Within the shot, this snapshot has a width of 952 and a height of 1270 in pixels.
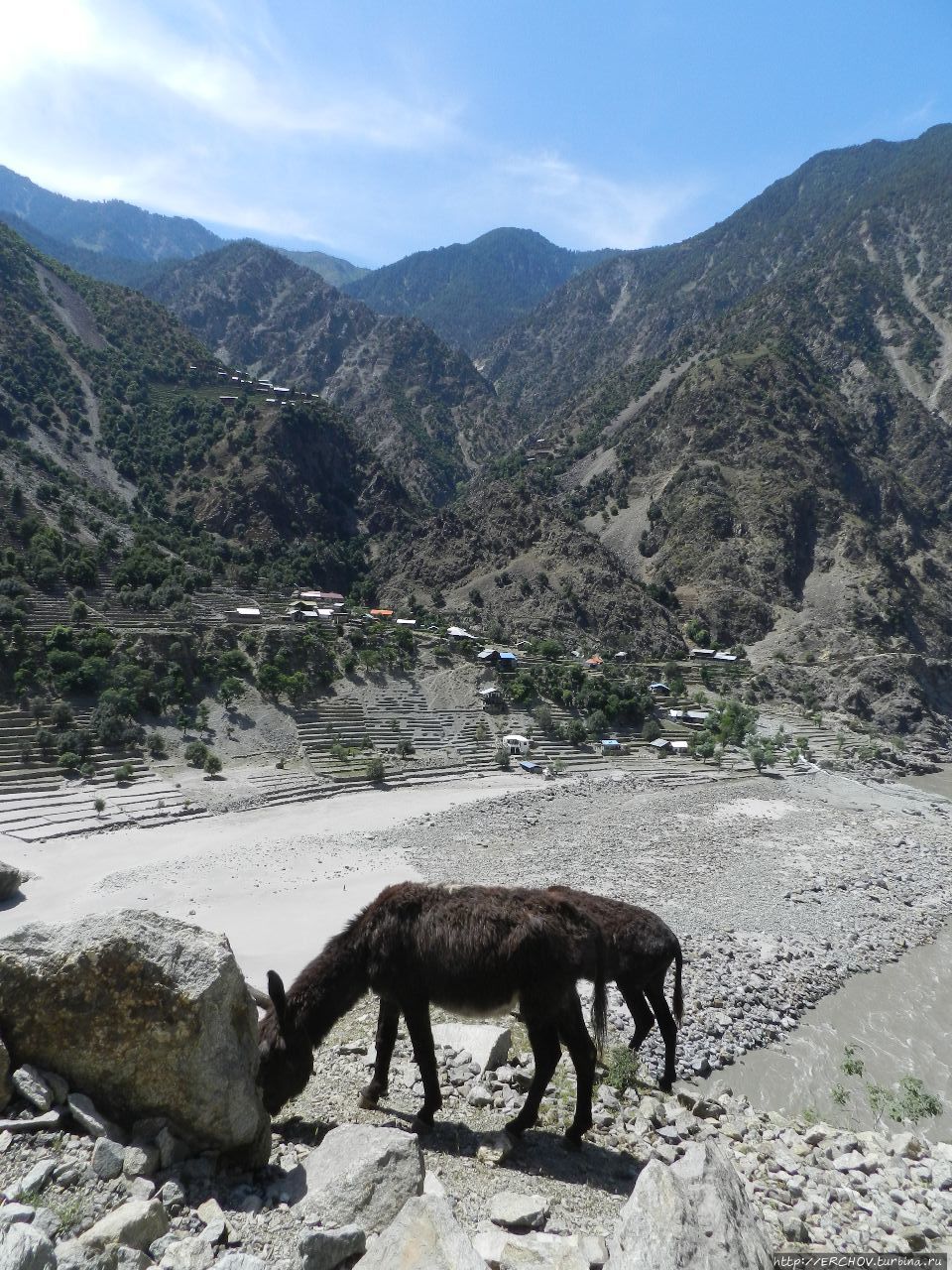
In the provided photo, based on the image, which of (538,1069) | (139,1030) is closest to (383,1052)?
(538,1069)

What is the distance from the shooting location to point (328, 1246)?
12.3ft

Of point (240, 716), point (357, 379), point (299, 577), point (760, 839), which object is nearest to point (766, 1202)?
point (760, 839)

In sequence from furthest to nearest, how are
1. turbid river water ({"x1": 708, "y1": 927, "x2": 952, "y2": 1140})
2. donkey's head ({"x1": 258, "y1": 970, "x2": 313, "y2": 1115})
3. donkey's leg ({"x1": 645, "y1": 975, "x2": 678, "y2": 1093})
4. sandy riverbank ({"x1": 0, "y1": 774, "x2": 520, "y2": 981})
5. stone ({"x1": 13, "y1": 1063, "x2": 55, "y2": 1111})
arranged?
1. sandy riverbank ({"x1": 0, "y1": 774, "x2": 520, "y2": 981})
2. turbid river water ({"x1": 708, "y1": 927, "x2": 952, "y2": 1140})
3. donkey's leg ({"x1": 645, "y1": 975, "x2": 678, "y2": 1093})
4. donkey's head ({"x1": 258, "y1": 970, "x2": 313, "y2": 1115})
5. stone ({"x1": 13, "y1": 1063, "x2": 55, "y2": 1111})

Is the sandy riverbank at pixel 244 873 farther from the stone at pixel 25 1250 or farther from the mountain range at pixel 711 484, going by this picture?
the mountain range at pixel 711 484

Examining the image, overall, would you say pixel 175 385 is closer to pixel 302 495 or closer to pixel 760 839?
pixel 302 495

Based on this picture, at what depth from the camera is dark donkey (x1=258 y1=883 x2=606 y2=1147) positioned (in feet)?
18.6

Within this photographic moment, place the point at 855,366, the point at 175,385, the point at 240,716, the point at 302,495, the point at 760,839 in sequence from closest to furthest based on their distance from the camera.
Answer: the point at 760,839 < the point at 240,716 < the point at 302,495 < the point at 175,385 < the point at 855,366

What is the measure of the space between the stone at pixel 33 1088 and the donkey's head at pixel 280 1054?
142cm

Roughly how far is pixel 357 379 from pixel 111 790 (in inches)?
6322

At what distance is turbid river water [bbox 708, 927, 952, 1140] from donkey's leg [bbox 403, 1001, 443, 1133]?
5489 mm

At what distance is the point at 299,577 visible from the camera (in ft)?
276

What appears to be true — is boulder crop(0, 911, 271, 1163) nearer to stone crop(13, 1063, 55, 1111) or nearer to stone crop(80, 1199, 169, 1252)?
stone crop(13, 1063, 55, 1111)

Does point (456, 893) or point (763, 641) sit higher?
point (456, 893)

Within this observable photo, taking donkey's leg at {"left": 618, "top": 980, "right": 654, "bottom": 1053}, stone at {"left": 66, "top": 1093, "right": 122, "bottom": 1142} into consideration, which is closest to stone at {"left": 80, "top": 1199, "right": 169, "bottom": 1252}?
stone at {"left": 66, "top": 1093, "right": 122, "bottom": 1142}
